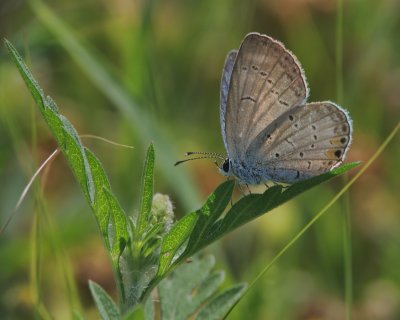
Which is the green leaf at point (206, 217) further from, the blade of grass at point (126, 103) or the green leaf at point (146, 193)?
the blade of grass at point (126, 103)

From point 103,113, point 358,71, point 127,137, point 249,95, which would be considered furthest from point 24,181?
point 358,71

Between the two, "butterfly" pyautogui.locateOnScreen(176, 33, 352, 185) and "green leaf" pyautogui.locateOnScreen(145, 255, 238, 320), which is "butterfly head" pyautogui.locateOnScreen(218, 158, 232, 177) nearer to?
"butterfly" pyautogui.locateOnScreen(176, 33, 352, 185)

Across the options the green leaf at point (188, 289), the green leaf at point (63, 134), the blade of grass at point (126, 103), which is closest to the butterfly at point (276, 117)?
the green leaf at point (188, 289)

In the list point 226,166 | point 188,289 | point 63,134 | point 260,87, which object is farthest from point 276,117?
point 63,134

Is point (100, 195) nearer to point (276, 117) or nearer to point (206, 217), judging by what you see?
point (206, 217)

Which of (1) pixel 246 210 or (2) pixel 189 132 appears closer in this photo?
(1) pixel 246 210

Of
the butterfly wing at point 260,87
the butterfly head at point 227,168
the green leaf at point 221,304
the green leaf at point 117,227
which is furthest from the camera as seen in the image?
the butterfly head at point 227,168
